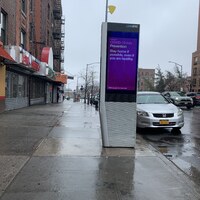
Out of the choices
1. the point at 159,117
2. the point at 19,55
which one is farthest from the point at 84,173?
the point at 19,55

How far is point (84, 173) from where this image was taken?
5980mm

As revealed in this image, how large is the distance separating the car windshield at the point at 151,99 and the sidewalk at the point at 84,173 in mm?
4878

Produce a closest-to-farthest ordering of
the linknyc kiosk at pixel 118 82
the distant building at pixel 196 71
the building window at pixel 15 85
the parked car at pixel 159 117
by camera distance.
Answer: the linknyc kiosk at pixel 118 82, the parked car at pixel 159 117, the building window at pixel 15 85, the distant building at pixel 196 71

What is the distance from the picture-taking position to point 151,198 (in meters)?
4.79

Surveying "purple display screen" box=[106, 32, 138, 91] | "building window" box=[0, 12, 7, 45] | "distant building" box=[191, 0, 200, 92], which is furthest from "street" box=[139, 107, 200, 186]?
"distant building" box=[191, 0, 200, 92]

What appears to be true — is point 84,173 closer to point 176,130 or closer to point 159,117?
point 159,117

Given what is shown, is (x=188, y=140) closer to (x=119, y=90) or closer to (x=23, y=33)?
(x=119, y=90)

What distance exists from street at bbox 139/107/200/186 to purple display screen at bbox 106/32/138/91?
207 cm

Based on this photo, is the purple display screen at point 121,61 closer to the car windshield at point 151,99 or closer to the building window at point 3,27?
the car windshield at point 151,99

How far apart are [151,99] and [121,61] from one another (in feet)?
20.3

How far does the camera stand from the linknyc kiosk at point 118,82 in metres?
8.21

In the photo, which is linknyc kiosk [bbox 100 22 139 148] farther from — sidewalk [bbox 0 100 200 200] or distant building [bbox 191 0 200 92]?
distant building [bbox 191 0 200 92]

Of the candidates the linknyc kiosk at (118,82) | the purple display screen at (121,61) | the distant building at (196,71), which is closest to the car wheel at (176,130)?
the linknyc kiosk at (118,82)

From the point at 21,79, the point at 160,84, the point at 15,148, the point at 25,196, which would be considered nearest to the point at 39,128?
the point at 15,148
